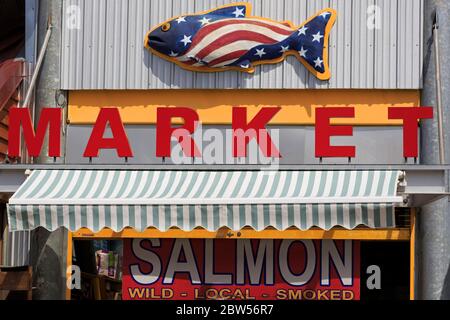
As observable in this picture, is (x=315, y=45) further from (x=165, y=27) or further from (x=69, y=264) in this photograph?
(x=69, y=264)

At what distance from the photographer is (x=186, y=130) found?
53.3 feet

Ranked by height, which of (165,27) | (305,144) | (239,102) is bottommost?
(305,144)

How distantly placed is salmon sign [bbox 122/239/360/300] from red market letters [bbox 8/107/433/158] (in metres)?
1.72

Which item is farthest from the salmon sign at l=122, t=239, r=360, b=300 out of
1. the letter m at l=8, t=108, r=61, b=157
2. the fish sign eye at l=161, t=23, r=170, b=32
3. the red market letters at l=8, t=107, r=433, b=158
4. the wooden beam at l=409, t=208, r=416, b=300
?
the fish sign eye at l=161, t=23, r=170, b=32

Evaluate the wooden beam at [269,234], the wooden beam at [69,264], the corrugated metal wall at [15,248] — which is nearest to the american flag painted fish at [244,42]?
the wooden beam at [269,234]

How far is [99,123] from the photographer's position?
1586cm

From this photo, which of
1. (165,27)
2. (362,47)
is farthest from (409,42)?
(165,27)

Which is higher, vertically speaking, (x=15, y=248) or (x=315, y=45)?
(x=315, y=45)

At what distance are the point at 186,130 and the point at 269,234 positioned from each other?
2076 mm

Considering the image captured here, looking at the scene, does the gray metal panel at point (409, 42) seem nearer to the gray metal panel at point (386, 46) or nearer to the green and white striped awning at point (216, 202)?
the gray metal panel at point (386, 46)

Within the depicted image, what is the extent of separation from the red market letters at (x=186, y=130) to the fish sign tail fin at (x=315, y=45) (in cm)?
145

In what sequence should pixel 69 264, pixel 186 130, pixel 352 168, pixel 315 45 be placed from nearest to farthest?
1. pixel 352 168
2. pixel 186 130
3. pixel 315 45
4. pixel 69 264
